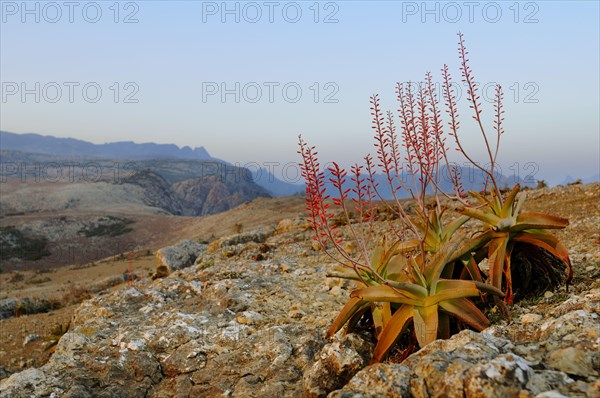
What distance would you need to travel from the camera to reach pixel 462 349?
9.19ft

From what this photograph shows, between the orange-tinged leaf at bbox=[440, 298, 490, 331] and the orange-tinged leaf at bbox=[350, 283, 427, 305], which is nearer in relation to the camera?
the orange-tinged leaf at bbox=[440, 298, 490, 331]

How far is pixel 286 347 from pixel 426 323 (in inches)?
63.8

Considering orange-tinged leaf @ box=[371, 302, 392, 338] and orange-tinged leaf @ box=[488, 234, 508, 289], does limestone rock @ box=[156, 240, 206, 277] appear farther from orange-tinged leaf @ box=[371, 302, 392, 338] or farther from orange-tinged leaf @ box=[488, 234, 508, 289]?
orange-tinged leaf @ box=[488, 234, 508, 289]

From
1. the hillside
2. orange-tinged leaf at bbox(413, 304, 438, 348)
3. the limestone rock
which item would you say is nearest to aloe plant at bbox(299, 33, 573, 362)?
orange-tinged leaf at bbox(413, 304, 438, 348)

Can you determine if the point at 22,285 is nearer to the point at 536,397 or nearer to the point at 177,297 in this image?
the point at 177,297

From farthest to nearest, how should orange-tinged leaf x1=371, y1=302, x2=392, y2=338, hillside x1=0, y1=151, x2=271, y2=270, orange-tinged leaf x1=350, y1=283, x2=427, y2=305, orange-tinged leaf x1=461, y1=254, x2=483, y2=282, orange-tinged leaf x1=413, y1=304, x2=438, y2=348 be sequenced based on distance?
hillside x1=0, y1=151, x2=271, y2=270, orange-tinged leaf x1=461, y1=254, x2=483, y2=282, orange-tinged leaf x1=371, y1=302, x2=392, y2=338, orange-tinged leaf x1=350, y1=283, x2=427, y2=305, orange-tinged leaf x1=413, y1=304, x2=438, y2=348

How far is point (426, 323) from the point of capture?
367 centimetres

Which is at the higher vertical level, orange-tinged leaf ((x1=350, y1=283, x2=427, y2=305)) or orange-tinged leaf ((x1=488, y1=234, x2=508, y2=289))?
orange-tinged leaf ((x1=488, y1=234, x2=508, y2=289))

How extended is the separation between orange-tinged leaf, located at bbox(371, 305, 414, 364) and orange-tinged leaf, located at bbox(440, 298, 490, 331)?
294 millimetres

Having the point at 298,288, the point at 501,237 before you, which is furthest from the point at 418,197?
the point at 298,288

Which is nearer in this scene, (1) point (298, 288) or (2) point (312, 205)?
(2) point (312, 205)

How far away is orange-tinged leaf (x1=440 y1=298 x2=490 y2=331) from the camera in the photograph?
3.64 metres

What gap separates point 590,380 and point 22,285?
3008 cm

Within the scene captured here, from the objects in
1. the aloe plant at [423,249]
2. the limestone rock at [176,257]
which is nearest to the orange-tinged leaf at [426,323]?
the aloe plant at [423,249]
